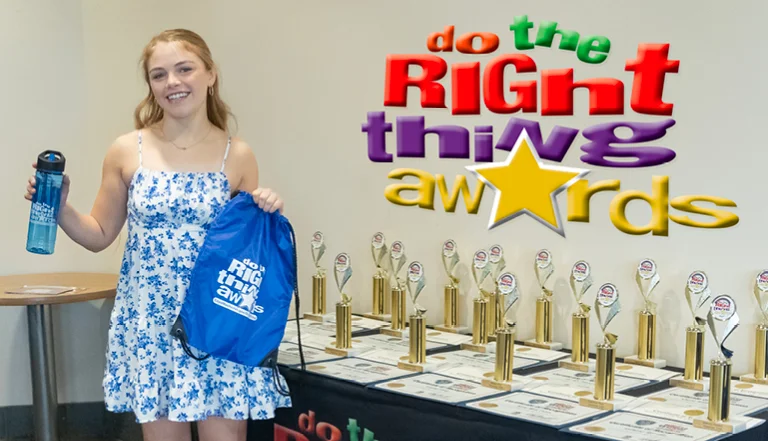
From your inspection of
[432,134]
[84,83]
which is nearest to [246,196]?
[432,134]

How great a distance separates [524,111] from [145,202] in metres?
1.05

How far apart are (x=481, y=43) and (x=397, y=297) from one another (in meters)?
0.77

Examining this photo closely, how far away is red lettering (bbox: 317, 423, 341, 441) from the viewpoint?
2305 mm

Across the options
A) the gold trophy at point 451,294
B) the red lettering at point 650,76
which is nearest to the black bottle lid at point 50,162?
the gold trophy at point 451,294

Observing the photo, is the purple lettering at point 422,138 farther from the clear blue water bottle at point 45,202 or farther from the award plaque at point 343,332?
the clear blue water bottle at point 45,202

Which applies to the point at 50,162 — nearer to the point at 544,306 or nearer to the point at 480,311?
the point at 480,311

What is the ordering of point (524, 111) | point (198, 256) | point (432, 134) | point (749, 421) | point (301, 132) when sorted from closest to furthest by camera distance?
1. point (749, 421)
2. point (198, 256)
3. point (524, 111)
4. point (432, 134)
5. point (301, 132)

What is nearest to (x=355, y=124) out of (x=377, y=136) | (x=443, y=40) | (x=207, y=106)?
(x=377, y=136)

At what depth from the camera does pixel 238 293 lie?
2236 mm

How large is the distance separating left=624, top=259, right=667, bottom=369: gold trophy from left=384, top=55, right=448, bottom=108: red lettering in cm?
79

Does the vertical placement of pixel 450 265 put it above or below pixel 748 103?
below

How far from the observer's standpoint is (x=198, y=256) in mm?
2234

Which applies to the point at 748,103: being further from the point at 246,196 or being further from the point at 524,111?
the point at 246,196

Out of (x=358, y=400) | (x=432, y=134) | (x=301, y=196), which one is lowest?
(x=358, y=400)
